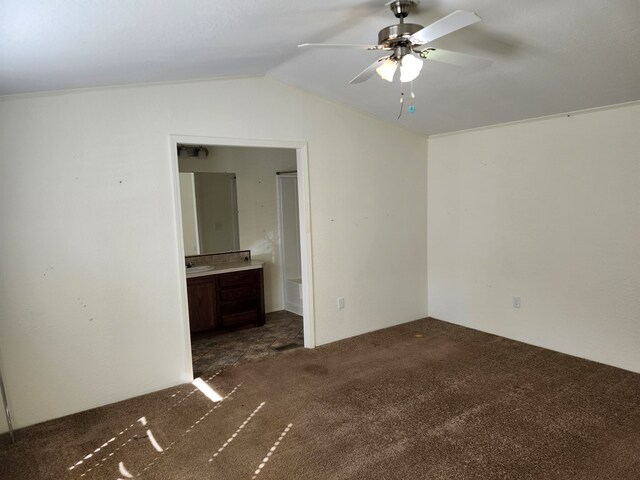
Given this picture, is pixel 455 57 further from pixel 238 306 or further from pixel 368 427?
pixel 238 306

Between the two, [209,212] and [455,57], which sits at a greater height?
[455,57]

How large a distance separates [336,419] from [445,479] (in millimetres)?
841

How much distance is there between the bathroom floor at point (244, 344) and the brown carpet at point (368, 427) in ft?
0.74

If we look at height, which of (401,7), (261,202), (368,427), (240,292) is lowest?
(368,427)

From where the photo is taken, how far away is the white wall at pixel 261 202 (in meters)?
5.18

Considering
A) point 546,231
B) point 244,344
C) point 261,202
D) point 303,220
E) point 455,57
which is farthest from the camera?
→ point 261,202

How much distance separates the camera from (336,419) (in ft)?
9.26

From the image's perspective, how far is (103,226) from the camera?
3008 millimetres

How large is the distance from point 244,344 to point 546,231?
3.18 meters

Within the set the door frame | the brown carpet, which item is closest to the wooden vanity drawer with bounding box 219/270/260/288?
the door frame

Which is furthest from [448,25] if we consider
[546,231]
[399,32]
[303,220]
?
[546,231]

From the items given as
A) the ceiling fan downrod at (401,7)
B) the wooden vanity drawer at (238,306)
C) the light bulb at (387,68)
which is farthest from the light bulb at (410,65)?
the wooden vanity drawer at (238,306)

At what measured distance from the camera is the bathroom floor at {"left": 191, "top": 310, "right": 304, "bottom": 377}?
3898mm

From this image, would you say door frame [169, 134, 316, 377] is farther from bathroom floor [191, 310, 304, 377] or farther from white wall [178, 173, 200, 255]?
white wall [178, 173, 200, 255]
